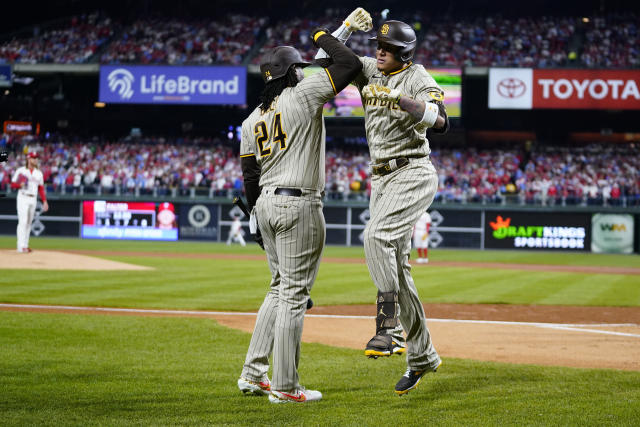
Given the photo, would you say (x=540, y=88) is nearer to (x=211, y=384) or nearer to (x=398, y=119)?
(x=398, y=119)

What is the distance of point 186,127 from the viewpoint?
39.8m

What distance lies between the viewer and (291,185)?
4953 millimetres

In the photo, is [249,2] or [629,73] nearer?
[629,73]

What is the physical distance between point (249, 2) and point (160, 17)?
4.81m

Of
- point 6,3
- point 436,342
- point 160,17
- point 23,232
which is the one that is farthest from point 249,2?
point 436,342

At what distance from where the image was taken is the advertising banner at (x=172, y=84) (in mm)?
34781

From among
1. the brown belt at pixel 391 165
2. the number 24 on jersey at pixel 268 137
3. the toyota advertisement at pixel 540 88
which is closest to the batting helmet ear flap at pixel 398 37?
the brown belt at pixel 391 165

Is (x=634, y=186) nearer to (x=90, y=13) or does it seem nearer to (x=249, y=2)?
(x=249, y=2)

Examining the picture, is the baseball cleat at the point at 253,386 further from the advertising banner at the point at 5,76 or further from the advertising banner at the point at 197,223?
the advertising banner at the point at 5,76

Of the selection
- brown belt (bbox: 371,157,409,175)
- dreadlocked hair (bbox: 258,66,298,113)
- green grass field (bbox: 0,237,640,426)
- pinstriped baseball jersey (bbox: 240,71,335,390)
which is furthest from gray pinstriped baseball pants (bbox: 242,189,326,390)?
dreadlocked hair (bbox: 258,66,298,113)

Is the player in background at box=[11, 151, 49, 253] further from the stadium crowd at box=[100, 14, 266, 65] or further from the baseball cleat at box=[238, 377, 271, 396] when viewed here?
the stadium crowd at box=[100, 14, 266, 65]

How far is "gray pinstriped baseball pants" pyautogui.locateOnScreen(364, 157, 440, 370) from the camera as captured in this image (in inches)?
194

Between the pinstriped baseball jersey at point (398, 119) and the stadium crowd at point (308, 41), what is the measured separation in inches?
1165

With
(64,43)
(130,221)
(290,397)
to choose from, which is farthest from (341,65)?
(64,43)
